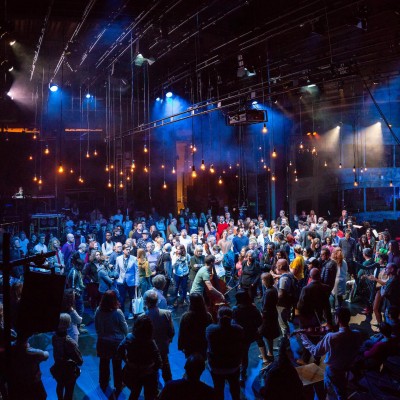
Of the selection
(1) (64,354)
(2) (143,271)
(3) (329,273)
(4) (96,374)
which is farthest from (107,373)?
(3) (329,273)

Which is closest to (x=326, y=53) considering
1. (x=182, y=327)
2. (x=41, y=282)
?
(x=182, y=327)

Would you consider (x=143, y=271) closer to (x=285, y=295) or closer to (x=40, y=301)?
(x=285, y=295)

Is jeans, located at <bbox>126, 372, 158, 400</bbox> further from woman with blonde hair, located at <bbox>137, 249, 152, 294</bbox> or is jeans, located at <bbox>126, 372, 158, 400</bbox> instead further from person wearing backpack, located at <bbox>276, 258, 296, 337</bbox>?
woman with blonde hair, located at <bbox>137, 249, 152, 294</bbox>

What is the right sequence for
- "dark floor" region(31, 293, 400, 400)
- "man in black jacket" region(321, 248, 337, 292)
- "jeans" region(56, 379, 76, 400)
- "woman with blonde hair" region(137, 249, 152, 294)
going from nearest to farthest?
1. "dark floor" region(31, 293, 400, 400)
2. "jeans" region(56, 379, 76, 400)
3. "man in black jacket" region(321, 248, 337, 292)
4. "woman with blonde hair" region(137, 249, 152, 294)

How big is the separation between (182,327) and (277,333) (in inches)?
65.6

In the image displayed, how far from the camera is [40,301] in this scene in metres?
3.03

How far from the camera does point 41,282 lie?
Answer: 9.96 feet

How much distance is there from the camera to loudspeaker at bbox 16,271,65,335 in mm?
3004

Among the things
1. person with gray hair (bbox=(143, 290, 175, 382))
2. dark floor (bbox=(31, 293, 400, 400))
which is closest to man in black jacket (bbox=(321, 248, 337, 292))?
dark floor (bbox=(31, 293, 400, 400))

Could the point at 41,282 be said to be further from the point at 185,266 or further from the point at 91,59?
the point at 91,59

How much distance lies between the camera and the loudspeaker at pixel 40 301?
9.86 ft

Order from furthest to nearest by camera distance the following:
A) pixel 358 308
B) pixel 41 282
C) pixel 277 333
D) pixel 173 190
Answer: pixel 173 190, pixel 358 308, pixel 277 333, pixel 41 282

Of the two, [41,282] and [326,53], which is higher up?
[326,53]

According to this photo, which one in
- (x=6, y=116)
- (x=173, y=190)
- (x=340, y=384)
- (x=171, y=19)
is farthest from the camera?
(x=173, y=190)
